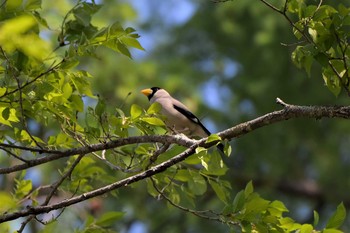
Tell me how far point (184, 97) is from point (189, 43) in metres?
2.09

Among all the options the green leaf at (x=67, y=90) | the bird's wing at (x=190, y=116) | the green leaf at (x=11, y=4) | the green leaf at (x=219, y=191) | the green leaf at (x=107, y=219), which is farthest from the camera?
the bird's wing at (x=190, y=116)

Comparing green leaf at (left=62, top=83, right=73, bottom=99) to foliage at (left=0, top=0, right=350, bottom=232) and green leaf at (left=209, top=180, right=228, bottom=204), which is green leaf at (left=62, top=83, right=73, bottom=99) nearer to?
foliage at (left=0, top=0, right=350, bottom=232)

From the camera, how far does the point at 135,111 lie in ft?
11.1

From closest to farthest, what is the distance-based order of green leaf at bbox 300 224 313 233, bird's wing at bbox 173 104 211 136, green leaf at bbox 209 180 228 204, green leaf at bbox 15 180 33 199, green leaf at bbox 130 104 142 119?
1. green leaf at bbox 130 104 142 119
2. green leaf at bbox 300 224 313 233
3. green leaf at bbox 209 180 228 204
4. green leaf at bbox 15 180 33 199
5. bird's wing at bbox 173 104 211 136

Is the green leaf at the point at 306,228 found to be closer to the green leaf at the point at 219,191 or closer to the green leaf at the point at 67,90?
the green leaf at the point at 219,191

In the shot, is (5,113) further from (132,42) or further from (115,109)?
(132,42)

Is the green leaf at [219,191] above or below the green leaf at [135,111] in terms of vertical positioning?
below

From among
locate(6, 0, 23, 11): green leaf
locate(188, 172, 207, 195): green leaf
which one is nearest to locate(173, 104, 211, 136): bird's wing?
locate(188, 172, 207, 195): green leaf

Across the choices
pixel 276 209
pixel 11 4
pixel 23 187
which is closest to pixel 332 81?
pixel 276 209

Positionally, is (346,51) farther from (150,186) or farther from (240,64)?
(240,64)

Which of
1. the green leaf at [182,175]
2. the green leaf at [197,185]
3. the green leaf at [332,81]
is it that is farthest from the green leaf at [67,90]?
the green leaf at [332,81]

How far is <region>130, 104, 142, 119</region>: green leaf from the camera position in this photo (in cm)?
338

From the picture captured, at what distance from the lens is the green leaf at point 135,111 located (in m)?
3.38

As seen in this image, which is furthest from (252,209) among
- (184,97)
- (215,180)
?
(184,97)
